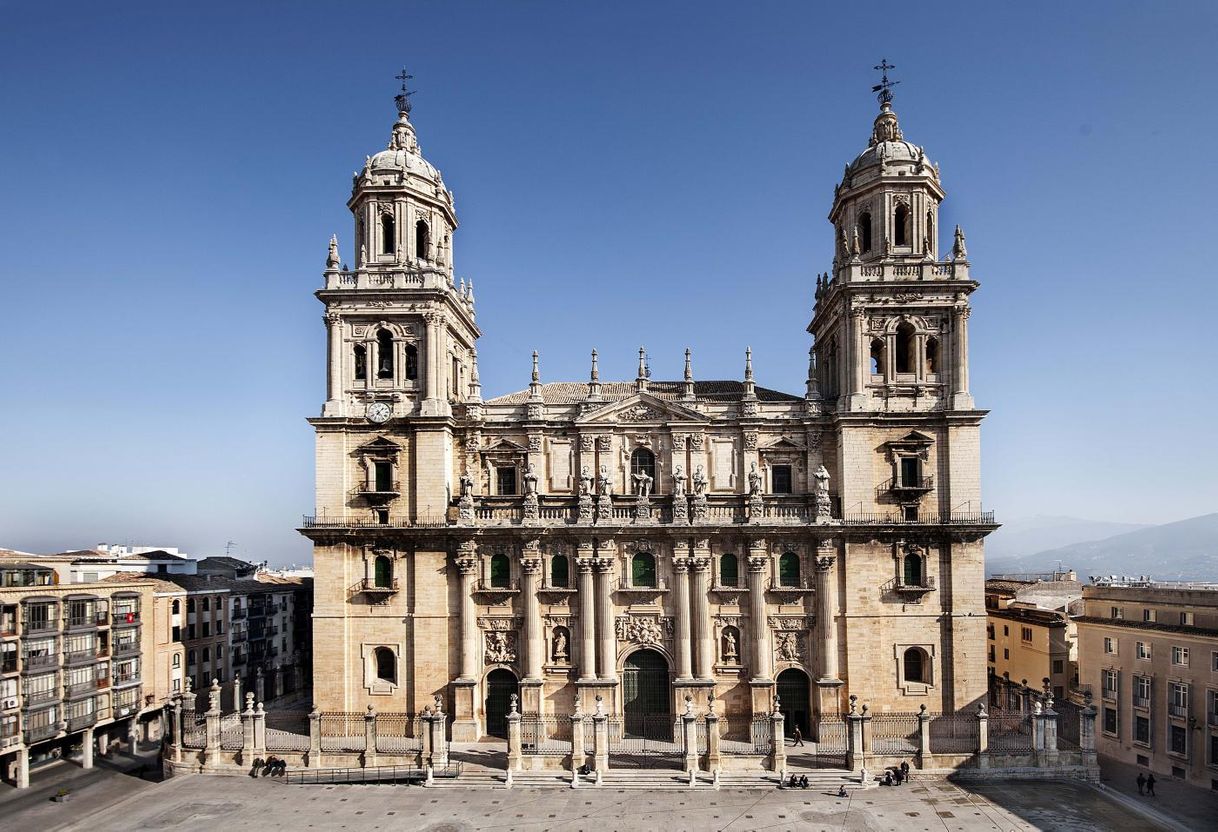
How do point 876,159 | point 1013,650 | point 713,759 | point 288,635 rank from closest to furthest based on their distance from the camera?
point 713,759 < point 876,159 < point 1013,650 < point 288,635

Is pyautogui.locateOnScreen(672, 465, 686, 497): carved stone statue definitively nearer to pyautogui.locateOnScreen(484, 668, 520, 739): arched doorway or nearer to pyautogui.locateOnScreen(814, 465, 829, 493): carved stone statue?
pyautogui.locateOnScreen(814, 465, 829, 493): carved stone statue

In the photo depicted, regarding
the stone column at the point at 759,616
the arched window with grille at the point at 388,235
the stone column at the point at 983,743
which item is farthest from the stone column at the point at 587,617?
the arched window with grille at the point at 388,235

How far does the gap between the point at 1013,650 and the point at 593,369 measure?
32985 mm

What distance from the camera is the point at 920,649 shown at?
36.9 m

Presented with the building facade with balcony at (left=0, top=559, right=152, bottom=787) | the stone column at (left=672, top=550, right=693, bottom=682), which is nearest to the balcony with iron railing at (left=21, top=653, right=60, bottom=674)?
the building facade with balcony at (left=0, top=559, right=152, bottom=787)

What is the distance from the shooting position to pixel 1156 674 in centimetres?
3803

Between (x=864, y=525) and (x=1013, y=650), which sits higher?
(x=864, y=525)

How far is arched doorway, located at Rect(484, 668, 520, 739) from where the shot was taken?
124 feet

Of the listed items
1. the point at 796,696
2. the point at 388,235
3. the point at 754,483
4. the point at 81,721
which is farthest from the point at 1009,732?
the point at 81,721

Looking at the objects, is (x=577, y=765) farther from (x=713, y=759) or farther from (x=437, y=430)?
(x=437, y=430)

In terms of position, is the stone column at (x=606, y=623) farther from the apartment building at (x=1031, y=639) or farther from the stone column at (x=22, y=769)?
the stone column at (x=22, y=769)

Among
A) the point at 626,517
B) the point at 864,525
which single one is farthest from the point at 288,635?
the point at 864,525

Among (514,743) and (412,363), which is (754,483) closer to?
(514,743)

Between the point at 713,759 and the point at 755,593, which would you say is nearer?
the point at 713,759
